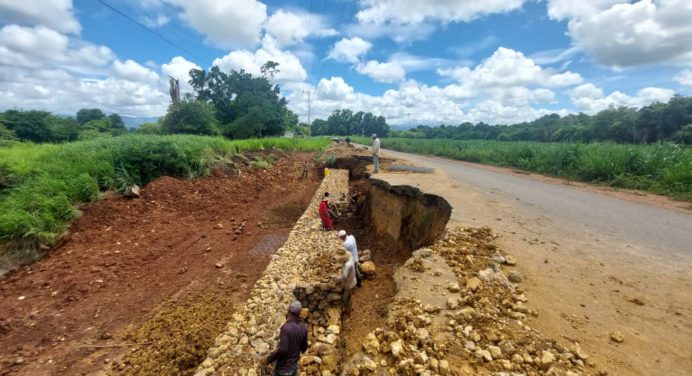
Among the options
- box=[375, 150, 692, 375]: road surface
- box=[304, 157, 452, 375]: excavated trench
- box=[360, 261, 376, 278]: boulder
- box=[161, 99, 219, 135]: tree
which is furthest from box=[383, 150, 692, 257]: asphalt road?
box=[161, 99, 219, 135]: tree

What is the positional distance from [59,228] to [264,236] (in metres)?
5.12

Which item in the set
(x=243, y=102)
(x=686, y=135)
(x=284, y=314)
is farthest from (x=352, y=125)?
(x=284, y=314)

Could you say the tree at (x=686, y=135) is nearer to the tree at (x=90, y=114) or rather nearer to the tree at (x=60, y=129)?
the tree at (x=60, y=129)

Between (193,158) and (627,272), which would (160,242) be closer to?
(193,158)

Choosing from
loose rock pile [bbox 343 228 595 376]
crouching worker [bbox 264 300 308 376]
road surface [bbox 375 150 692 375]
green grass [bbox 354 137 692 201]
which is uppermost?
green grass [bbox 354 137 692 201]

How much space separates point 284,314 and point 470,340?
11.3 ft

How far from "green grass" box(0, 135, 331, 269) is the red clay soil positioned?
1.61ft

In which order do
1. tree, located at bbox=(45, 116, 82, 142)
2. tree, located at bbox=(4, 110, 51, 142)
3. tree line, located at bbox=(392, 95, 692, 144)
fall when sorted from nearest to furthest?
tree, located at bbox=(4, 110, 51, 142) < tree, located at bbox=(45, 116, 82, 142) < tree line, located at bbox=(392, 95, 692, 144)

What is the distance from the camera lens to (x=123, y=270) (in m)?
6.59

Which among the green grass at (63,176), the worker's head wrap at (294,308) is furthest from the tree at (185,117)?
the worker's head wrap at (294,308)

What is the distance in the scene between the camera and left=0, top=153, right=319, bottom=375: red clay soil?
4.74 m

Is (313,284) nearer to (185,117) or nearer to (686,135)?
A: (185,117)

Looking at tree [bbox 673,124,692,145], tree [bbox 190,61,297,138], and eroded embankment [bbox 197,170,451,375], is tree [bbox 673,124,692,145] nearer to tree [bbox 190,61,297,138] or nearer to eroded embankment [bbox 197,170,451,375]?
eroded embankment [bbox 197,170,451,375]

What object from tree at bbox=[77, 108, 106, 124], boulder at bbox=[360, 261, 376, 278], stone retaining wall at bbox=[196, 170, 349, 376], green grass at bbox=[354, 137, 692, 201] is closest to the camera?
stone retaining wall at bbox=[196, 170, 349, 376]
